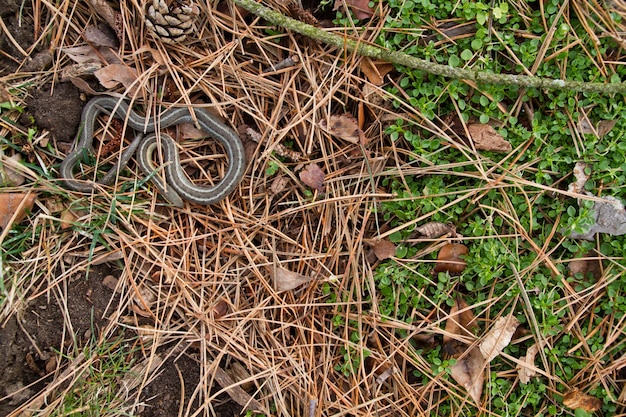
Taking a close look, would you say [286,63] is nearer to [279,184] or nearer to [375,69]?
[375,69]

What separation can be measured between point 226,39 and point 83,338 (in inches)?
101

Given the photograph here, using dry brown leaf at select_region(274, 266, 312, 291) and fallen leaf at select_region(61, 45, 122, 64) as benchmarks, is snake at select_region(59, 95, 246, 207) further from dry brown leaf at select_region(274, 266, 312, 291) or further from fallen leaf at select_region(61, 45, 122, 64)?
dry brown leaf at select_region(274, 266, 312, 291)

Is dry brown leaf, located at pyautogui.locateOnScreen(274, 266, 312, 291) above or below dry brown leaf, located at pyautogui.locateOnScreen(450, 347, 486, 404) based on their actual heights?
above

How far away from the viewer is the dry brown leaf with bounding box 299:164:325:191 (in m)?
3.30

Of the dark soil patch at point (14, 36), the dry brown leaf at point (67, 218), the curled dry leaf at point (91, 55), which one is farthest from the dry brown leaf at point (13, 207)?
the curled dry leaf at point (91, 55)

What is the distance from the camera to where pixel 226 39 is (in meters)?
3.36

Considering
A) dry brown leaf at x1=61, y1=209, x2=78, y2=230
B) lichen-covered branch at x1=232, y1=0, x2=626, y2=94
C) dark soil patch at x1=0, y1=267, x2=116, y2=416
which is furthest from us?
dry brown leaf at x1=61, y1=209, x2=78, y2=230

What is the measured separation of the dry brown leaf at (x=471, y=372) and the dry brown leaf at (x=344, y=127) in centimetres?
184

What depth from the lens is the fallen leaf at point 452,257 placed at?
128 inches

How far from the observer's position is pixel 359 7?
320 cm

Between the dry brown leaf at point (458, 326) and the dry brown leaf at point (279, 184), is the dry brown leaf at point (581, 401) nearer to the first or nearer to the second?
the dry brown leaf at point (458, 326)

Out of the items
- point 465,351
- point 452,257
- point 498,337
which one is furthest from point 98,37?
point 498,337

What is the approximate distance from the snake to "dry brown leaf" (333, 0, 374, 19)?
1.26 meters

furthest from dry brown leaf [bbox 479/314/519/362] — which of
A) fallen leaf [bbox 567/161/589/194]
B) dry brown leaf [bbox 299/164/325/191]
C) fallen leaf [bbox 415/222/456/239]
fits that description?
dry brown leaf [bbox 299/164/325/191]
